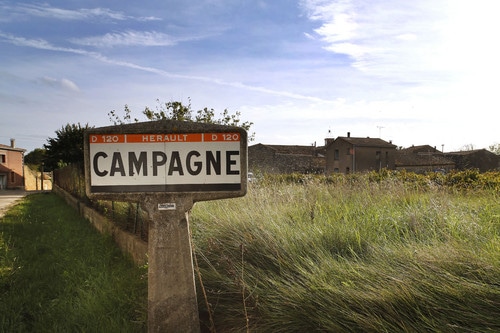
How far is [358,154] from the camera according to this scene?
48.6 metres

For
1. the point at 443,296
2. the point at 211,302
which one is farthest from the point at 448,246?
the point at 211,302

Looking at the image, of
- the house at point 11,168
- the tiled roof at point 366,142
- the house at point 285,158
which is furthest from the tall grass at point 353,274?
the house at point 11,168

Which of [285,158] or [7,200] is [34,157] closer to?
[285,158]

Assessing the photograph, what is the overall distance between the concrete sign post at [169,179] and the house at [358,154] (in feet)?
151

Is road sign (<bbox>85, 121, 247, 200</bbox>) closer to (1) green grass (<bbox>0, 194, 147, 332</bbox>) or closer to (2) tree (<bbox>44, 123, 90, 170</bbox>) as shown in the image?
(1) green grass (<bbox>0, 194, 147, 332</bbox>)

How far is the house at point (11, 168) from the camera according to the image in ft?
146

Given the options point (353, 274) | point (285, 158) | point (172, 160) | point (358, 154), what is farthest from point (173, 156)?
point (358, 154)

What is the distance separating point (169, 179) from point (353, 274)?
1.48 meters

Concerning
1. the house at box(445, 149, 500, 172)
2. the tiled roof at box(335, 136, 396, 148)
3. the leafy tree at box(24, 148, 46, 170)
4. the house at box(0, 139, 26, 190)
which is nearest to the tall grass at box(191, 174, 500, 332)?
the tiled roof at box(335, 136, 396, 148)

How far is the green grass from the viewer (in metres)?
3.38

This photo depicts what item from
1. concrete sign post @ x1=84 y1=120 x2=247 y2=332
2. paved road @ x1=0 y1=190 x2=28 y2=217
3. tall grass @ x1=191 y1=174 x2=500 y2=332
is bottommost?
paved road @ x1=0 y1=190 x2=28 y2=217

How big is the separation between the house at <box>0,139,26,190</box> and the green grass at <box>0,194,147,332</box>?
44.1 metres

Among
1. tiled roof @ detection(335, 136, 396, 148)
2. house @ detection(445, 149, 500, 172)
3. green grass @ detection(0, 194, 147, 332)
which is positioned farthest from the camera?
house @ detection(445, 149, 500, 172)

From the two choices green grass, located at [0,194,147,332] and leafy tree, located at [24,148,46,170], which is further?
leafy tree, located at [24,148,46,170]
